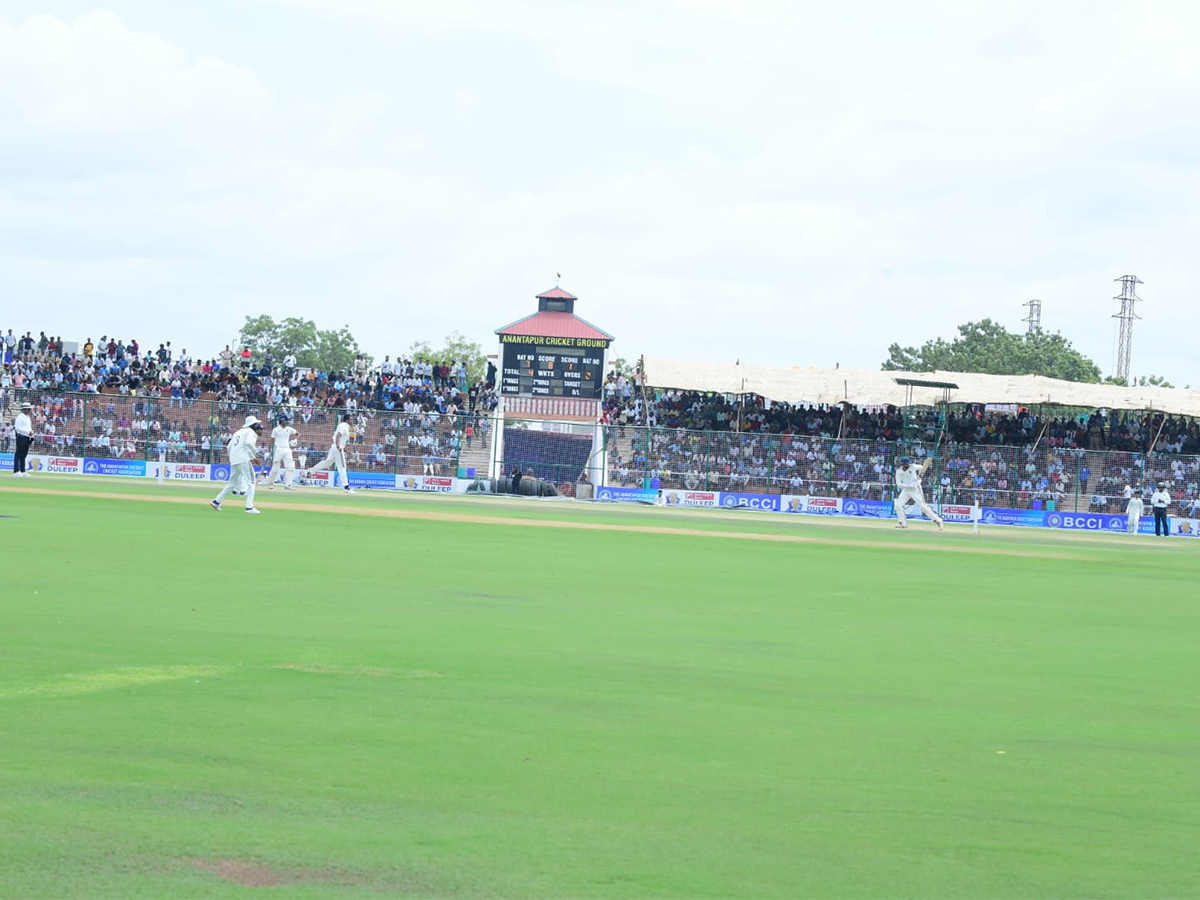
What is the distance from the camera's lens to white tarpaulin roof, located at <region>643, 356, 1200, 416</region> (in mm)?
53938

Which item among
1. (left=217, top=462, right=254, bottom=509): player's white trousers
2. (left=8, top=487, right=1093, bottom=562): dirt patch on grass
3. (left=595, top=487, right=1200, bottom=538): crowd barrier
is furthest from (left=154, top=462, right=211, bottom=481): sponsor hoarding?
(left=217, top=462, right=254, bottom=509): player's white trousers

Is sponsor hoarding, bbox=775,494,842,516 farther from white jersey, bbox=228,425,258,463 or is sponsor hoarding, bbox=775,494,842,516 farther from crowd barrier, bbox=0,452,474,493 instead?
white jersey, bbox=228,425,258,463

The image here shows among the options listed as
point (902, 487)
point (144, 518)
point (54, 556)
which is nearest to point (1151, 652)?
point (54, 556)

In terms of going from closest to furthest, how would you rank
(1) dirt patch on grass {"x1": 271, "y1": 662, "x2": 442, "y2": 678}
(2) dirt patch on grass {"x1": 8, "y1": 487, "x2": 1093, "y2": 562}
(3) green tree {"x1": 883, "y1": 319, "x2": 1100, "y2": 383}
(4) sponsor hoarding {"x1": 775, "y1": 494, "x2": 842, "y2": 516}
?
(1) dirt patch on grass {"x1": 271, "y1": 662, "x2": 442, "y2": 678}
(2) dirt patch on grass {"x1": 8, "y1": 487, "x2": 1093, "y2": 562}
(4) sponsor hoarding {"x1": 775, "y1": 494, "x2": 842, "y2": 516}
(3) green tree {"x1": 883, "y1": 319, "x2": 1100, "y2": 383}

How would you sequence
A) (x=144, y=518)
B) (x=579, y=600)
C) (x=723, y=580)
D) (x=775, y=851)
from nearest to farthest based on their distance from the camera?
(x=775, y=851) → (x=579, y=600) → (x=723, y=580) → (x=144, y=518)

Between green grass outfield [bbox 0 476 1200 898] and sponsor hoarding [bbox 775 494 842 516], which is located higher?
sponsor hoarding [bbox 775 494 842 516]

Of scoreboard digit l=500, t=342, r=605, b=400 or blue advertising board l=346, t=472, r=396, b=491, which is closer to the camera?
blue advertising board l=346, t=472, r=396, b=491

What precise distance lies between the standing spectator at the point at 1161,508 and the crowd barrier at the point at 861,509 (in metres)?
1.76

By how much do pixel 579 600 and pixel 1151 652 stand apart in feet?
19.0

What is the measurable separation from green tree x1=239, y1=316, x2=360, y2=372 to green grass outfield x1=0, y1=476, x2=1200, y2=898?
159m

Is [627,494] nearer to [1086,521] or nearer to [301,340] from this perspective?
[1086,521]

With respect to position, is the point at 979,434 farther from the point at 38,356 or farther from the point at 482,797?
the point at 482,797

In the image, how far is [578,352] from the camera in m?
56.4

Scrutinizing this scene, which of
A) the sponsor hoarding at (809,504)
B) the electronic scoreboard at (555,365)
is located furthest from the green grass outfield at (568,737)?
the electronic scoreboard at (555,365)
